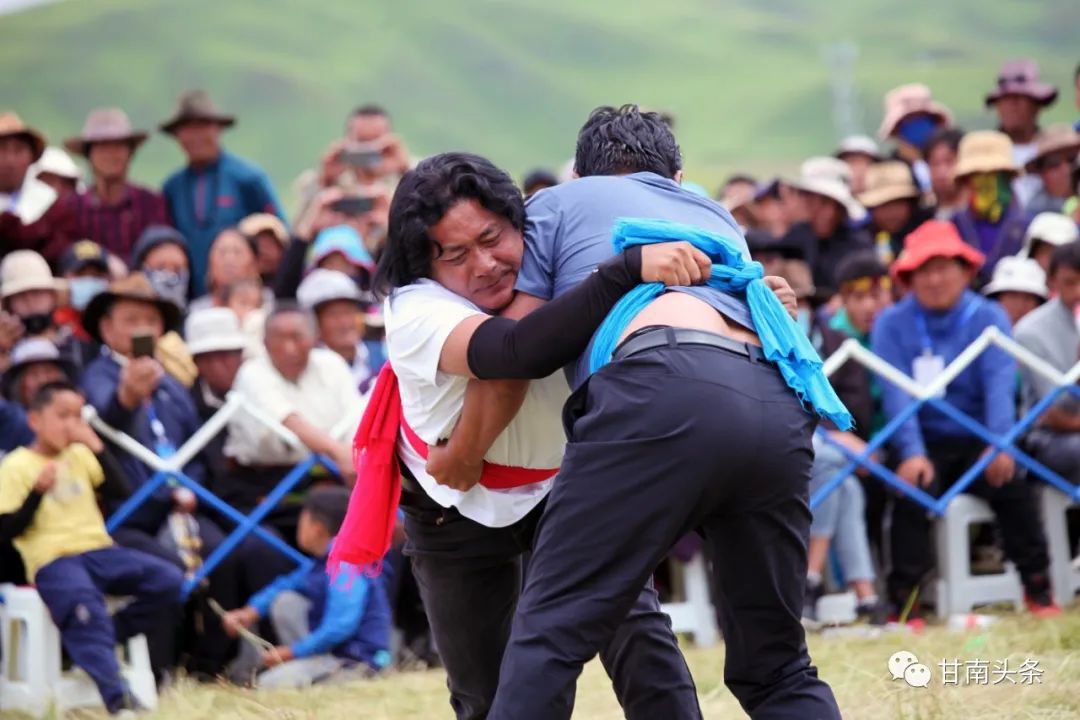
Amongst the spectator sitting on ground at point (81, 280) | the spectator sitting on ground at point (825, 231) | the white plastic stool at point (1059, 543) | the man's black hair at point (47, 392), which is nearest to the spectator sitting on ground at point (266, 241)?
the spectator sitting on ground at point (81, 280)

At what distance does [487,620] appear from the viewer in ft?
12.1

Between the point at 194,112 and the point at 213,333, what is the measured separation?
1.90 metres

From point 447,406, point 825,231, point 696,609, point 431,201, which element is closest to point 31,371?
point 696,609

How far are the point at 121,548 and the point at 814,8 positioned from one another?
1122 centimetres

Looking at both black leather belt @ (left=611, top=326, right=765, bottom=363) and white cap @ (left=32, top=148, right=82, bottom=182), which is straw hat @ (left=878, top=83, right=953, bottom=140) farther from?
black leather belt @ (left=611, top=326, right=765, bottom=363)

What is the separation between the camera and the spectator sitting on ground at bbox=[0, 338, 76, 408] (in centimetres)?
617

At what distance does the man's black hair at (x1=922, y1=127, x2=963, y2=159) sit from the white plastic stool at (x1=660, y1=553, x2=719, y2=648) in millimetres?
3152

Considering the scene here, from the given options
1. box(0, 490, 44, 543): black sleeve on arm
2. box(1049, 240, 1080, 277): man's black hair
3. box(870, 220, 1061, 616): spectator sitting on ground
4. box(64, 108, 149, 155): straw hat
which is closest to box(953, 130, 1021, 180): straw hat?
box(1049, 240, 1080, 277): man's black hair

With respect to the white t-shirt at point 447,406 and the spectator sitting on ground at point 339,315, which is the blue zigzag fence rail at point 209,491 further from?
the white t-shirt at point 447,406

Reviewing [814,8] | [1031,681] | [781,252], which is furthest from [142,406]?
[814,8]

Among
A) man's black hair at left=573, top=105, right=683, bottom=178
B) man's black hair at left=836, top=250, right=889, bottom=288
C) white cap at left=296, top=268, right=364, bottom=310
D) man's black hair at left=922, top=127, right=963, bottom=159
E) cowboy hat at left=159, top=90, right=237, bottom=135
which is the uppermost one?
cowboy hat at left=159, top=90, right=237, bottom=135

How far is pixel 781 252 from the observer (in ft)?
23.3

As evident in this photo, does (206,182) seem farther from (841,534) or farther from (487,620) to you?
(487,620)

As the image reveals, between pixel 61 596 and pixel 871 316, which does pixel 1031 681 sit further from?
pixel 61 596
